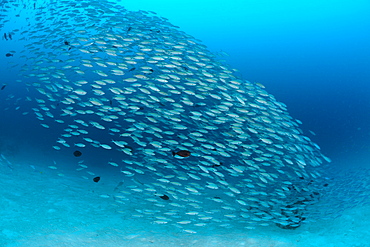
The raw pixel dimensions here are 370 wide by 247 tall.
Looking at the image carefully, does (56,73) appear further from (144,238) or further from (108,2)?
(144,238)

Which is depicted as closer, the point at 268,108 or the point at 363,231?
the point at 268,108

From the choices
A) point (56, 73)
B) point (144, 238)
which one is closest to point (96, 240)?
point (144, 238)

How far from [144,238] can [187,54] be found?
14.2 ft

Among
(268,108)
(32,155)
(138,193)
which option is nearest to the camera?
(268,108)

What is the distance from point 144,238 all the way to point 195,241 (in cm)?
118

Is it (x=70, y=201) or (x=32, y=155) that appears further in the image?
(x=32, y=155)

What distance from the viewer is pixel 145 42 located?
6383 millimetres

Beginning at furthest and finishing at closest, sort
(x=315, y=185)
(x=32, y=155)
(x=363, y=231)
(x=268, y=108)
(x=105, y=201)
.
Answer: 1. (x=32, y=155)
2. (x=315, y=185)
3. (x=105, y=201)
4. (x=363, y=231)
5. (x=268, y=108)

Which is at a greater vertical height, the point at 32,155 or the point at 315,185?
the point at 32,155

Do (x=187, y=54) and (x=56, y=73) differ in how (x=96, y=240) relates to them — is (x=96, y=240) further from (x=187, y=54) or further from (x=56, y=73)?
(x=187, y=54)

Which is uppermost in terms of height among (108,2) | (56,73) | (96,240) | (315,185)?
(108,2)

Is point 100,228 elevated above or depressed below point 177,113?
below

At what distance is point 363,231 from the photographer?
23.6ft

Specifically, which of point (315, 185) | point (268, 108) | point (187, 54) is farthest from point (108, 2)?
point (315, 185)
